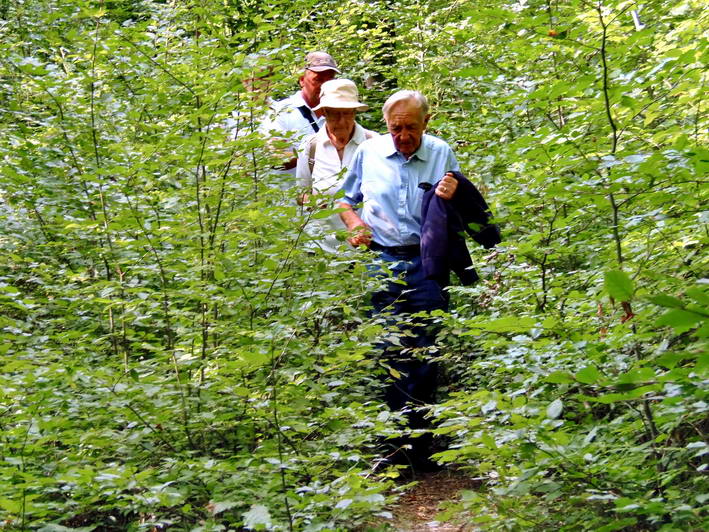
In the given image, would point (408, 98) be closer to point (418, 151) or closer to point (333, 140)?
point (418, 151)

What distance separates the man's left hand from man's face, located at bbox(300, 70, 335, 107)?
184 cm

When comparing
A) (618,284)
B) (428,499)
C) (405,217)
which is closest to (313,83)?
(405,217)

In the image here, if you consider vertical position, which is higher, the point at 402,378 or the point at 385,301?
the point at 385,301

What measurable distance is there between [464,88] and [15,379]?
5856mm

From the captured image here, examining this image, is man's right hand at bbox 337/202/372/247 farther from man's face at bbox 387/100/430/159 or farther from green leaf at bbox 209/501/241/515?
green leaf at bbox 209/501/241/515

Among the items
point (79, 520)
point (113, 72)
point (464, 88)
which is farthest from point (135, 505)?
point (464, 88)

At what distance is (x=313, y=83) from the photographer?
659 cm

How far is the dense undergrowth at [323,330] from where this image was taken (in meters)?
2.83

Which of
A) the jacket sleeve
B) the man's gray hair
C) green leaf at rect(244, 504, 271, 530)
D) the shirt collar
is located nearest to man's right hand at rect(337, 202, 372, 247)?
the shirt collar

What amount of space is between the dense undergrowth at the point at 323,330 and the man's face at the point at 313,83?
948 millimetres

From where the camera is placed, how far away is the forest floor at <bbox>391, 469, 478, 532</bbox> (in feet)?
14.3

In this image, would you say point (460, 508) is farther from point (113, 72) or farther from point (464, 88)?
point (464, 88)

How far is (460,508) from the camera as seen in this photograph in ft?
9.77

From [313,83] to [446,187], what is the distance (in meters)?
1.93
